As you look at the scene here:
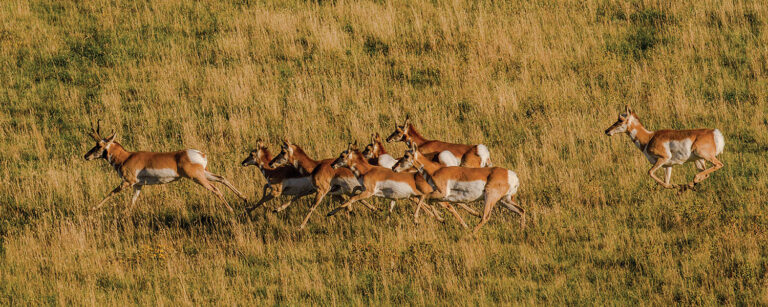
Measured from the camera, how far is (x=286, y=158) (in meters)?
14.4

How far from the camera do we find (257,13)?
2414cm

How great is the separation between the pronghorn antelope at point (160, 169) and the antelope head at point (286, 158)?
975 mm

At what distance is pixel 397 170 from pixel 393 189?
56cm

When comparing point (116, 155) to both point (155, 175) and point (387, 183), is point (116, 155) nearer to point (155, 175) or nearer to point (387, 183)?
point (155, 175)

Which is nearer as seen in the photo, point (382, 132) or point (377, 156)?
point (377, 156)

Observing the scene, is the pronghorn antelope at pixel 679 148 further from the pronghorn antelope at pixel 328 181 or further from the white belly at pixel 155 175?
the white belly at pixel 155 175

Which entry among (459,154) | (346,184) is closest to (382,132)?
(459,154)

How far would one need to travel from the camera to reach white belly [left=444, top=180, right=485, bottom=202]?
12.9 meters

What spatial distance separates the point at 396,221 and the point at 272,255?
2098mm

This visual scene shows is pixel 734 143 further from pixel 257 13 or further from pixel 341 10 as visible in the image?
pixel 257 13

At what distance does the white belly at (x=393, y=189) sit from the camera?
13164 millimetres

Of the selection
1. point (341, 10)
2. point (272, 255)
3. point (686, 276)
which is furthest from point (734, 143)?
point (341, 10)

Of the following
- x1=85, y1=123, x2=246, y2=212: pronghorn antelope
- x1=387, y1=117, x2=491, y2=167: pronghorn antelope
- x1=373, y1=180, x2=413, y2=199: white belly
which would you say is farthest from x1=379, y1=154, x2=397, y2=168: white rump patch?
x1=85, y1=123, x2=246, y2=212: pronghorn antelope

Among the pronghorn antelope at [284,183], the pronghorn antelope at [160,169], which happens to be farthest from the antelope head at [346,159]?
the pronghorn antelope at [160,169]
